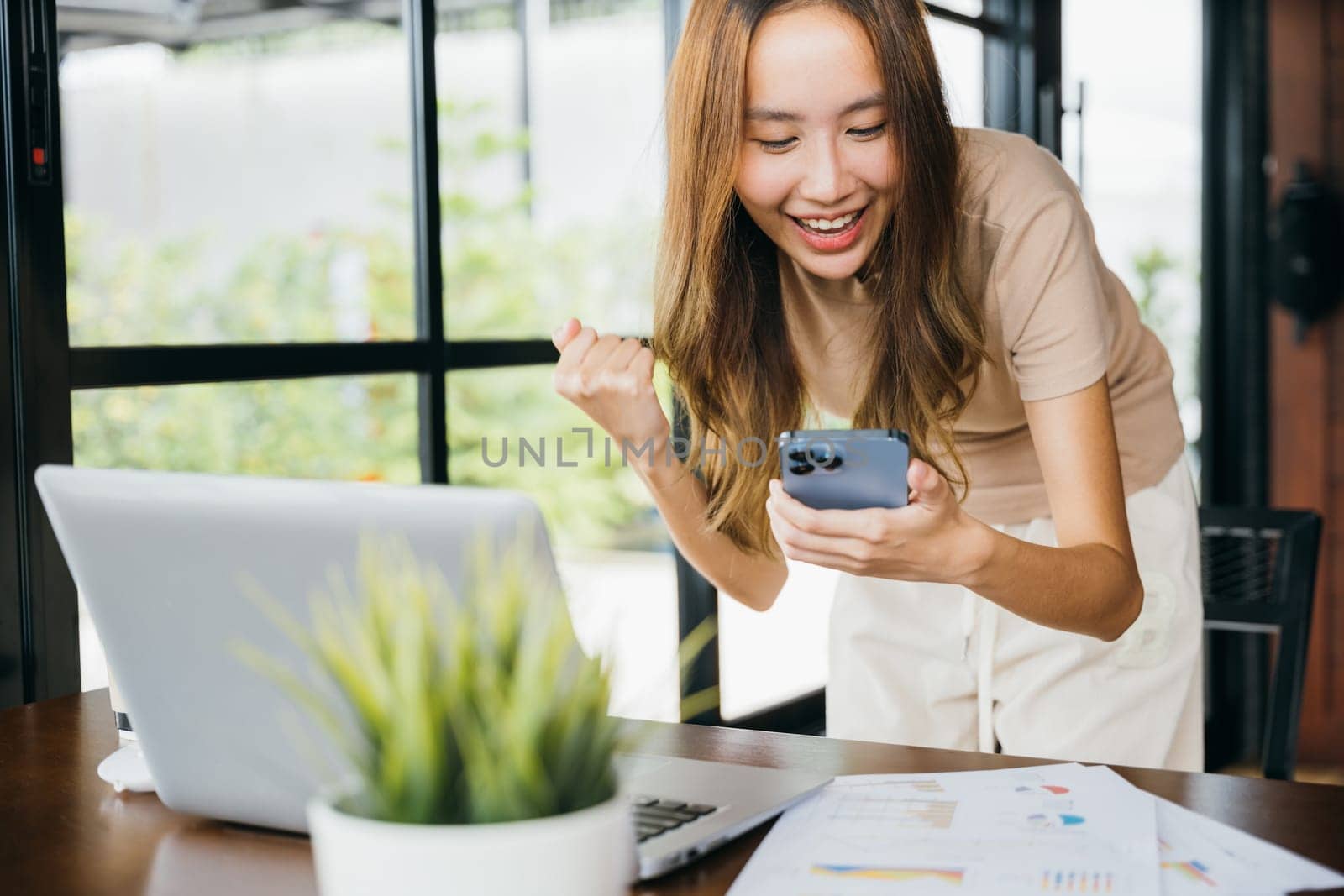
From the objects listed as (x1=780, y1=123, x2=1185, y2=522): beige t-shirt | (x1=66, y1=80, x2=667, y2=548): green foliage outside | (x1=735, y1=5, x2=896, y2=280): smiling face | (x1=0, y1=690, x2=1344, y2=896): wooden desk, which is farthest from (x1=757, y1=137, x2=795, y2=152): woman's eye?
(x1=0, y1=690, x2=1344, y2=896): wooden desk

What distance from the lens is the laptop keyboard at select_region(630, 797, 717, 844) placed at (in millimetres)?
940

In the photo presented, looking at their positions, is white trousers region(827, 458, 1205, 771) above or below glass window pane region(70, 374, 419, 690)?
below

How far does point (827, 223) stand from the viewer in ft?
4.83

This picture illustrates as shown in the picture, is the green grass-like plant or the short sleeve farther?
the short sleeve

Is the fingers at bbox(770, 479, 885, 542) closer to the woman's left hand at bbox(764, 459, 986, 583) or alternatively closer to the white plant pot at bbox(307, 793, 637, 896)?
the woman's left hand at bbox(764, 459, 986, 583)

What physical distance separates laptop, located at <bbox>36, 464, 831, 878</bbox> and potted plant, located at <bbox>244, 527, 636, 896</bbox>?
0.14 meters

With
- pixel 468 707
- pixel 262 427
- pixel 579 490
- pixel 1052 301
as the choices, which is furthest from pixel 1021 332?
pixel 579 490

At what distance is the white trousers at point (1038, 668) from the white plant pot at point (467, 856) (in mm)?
1169

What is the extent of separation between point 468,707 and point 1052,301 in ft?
3.28

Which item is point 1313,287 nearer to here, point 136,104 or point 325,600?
point 136,104

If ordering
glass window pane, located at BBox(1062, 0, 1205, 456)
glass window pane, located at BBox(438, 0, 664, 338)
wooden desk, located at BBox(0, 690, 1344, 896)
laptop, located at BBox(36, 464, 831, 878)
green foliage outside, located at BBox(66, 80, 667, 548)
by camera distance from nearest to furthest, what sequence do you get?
laptop, located at BBox(36, 464, 831, 878) → wooden desk, located at BBox(0, 690, 1344, 896) → green foliage outside, located at BBox(66, 80, 667, 548) → glass window pane, located at BBox(438, 0, 664, 338) → glass window pane, located at BBox(1062, 0, 1205, 456)

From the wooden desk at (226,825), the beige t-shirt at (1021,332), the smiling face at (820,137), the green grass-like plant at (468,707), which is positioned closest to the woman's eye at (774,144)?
the smiling face at (820,137)

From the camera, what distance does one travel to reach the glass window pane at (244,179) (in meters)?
2.26

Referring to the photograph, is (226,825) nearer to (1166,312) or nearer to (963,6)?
(963,6)
